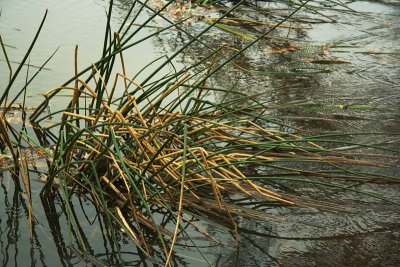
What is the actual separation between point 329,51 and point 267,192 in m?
2.03

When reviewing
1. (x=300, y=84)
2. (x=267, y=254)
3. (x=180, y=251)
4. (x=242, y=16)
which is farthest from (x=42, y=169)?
(x=242, y=16)

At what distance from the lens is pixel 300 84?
379 centimetres

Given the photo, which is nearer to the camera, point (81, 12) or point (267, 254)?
point (267, 254)

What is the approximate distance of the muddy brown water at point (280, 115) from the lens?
2.16 meters

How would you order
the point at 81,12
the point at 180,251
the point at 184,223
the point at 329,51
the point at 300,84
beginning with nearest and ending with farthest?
the point at 180,251 < the point at 184,223 < the point at 300,84 < the point at 329,51 < the point at 81,12

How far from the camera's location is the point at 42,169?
2.59m

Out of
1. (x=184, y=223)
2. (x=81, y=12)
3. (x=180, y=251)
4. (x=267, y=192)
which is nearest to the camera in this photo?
(x=180, y=251)

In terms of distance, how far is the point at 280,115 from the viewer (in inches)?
131

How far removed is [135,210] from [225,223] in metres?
0.31

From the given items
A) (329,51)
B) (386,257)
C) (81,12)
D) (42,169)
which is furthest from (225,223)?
(81,12)

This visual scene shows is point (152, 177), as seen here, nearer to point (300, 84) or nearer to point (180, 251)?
point (180, 251)

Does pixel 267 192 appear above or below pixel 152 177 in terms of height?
below

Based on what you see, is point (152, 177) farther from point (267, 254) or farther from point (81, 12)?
point (81, 12)

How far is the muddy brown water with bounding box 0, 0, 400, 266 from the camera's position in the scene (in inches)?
84.9
